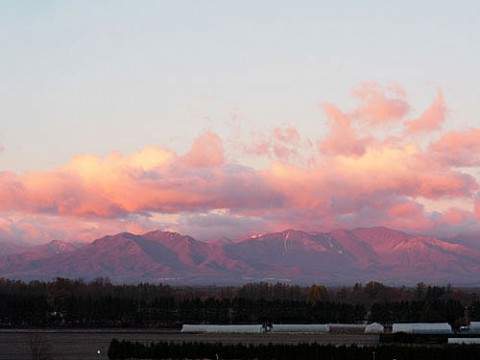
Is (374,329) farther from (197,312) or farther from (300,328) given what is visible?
(197,312)

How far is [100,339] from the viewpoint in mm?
105875

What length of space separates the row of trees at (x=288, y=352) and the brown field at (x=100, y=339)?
3643mm

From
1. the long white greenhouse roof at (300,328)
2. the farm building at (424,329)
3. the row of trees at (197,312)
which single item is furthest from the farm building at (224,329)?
the farm building at (424,329)

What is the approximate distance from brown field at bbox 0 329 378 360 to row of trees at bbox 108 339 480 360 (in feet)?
12.0

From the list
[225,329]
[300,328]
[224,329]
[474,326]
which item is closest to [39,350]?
[224,329]

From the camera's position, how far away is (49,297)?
499 feet

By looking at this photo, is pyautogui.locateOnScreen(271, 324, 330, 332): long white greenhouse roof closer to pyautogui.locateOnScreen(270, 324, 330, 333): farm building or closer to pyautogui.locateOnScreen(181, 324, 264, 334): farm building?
pyautogui.locateOnScreen(270, 324, 330, 333): farm building

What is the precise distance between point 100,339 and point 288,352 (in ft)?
102

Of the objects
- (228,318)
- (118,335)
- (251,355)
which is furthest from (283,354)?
(228,318)

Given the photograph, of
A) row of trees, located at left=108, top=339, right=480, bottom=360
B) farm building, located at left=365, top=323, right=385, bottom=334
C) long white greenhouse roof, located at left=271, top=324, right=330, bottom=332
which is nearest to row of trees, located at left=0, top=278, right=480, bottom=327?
long white greenhouse roof, located at left=271, top=324, right=330, bottom=332

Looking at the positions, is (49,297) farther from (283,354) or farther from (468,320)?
(283,354)

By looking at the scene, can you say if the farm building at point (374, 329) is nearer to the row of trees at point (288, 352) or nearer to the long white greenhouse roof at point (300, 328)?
the long white greenhouse roof at point (300, 328)

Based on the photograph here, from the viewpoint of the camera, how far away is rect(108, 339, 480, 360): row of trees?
81.1 metres

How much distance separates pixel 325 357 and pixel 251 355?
20.8 ft
